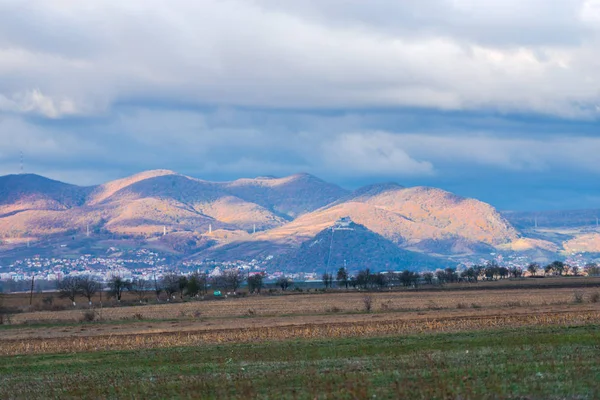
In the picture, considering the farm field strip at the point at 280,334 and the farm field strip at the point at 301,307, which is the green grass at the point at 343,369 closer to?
the farm field strip at the point at 280,334

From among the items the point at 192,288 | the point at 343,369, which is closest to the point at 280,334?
the point at 343,369

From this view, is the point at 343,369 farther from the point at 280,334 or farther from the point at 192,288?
the point at 192,288

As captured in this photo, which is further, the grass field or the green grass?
the grass field

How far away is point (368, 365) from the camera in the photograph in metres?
35.3

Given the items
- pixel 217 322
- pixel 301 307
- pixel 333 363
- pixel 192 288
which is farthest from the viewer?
pixel 192 288

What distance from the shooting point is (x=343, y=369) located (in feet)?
113

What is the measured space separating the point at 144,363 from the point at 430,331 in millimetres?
20990

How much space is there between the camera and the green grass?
1080 inches

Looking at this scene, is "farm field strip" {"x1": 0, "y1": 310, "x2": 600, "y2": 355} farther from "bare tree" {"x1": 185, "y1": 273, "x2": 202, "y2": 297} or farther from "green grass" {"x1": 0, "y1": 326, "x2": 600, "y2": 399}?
"bare tree" {"x1": 185, "y1": 273, "x2": 202, "y2": 297}

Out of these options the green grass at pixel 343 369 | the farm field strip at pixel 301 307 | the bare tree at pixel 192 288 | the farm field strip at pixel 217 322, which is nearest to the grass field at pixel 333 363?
the green grass at pixel 343 369

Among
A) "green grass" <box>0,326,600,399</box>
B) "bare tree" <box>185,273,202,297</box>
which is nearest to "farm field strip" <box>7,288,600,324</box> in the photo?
"green grass" <box>0,326,600,399</box>

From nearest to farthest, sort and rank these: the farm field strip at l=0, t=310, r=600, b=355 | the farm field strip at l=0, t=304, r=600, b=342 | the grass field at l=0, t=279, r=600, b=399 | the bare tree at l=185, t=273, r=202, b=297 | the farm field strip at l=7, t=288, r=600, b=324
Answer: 1. the grass field at l=0, t=279, r=600, b=399
2. the farm field strip at l=0, t=310, r=600, b=355
3. the farm field strip at l=0, t=304, r=600, b=342
4. the farm field strip at l=7, t=288, r=600, b=324
5. the bare tree at l=185, t=273, r=202, b=297

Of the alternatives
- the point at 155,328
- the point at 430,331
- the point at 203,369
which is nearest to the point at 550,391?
the point at 203,369

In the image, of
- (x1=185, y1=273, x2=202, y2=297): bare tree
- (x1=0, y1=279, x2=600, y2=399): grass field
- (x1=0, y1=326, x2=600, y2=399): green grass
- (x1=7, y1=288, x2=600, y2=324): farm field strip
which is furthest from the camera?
(x1=185, y1=273, x2=202, y2=297): bare tree
